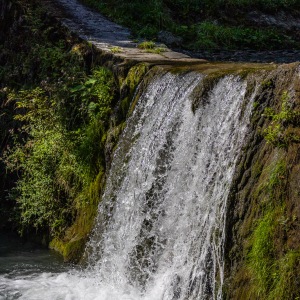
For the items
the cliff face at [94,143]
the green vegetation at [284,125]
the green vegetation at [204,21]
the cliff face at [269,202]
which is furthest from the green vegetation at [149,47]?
the green vegetation at [284,125]

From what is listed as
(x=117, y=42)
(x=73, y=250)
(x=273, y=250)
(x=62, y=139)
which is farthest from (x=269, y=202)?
(x=117, y=42)

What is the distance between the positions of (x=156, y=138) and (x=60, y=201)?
2.22 meters

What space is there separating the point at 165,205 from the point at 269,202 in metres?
1.73

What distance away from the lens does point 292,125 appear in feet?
16.3

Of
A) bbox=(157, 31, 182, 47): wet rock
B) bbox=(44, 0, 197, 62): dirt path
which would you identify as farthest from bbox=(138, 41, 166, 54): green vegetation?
bbox=(157, 31, 182, 47): wet rock

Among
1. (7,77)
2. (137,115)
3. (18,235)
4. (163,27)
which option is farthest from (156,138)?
(163,27)

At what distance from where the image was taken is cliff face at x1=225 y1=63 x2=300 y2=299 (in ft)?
15.2

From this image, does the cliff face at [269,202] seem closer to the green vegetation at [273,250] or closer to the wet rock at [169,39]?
the green vegetation at [273,250]

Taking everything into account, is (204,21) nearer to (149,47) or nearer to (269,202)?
(149,47)

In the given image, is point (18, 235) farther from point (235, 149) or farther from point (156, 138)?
point (235, 149)

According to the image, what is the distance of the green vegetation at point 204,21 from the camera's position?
1272 cm

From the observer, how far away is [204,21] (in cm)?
1392

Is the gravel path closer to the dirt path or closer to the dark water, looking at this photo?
the dirt path

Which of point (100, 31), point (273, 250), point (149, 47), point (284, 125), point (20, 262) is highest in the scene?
point (100, 31)
